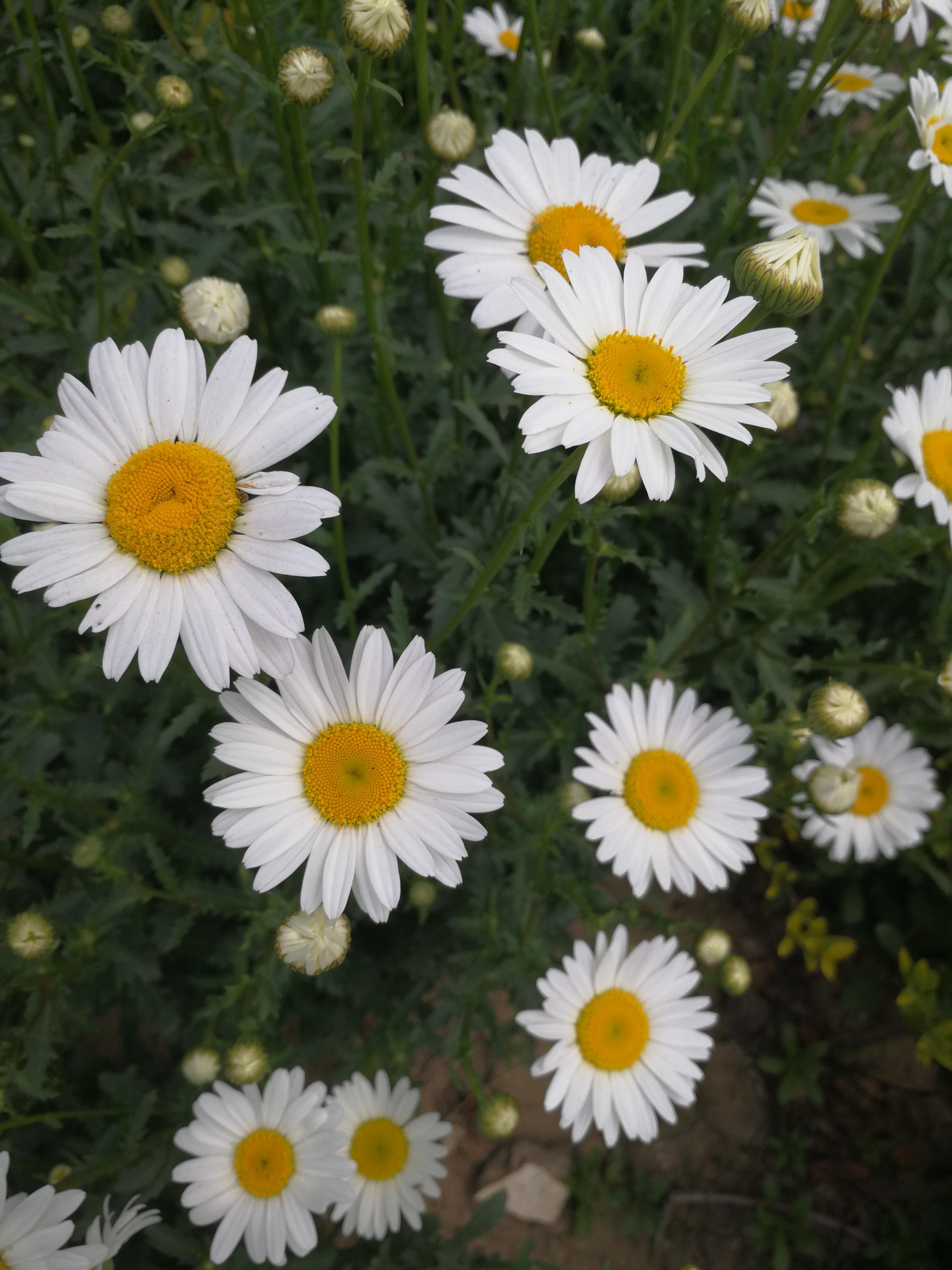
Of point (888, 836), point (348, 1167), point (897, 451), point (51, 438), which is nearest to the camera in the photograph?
point (51, 438)

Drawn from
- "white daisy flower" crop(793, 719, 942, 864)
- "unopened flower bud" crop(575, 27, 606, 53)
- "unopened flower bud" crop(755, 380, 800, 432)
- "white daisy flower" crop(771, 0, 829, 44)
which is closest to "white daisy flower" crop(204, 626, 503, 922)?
"unopened flower bud" crop(755, 380, 800, 432)

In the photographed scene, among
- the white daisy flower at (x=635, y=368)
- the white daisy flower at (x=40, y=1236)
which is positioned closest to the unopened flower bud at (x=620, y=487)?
the white daisy flower at (x=635, y=368)

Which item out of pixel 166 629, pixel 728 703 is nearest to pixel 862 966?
pixel 728 703

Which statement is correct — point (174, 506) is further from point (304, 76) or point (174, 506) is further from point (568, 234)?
point (568, 234)

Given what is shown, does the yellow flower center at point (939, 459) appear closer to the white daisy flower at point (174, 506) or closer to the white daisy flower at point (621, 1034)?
the white daisy flower at point (621, 1034)

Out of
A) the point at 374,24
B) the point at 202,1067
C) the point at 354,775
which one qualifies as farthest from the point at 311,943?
the point at 374,24

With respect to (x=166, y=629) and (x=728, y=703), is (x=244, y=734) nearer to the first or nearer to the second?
(x=166, y=629)
